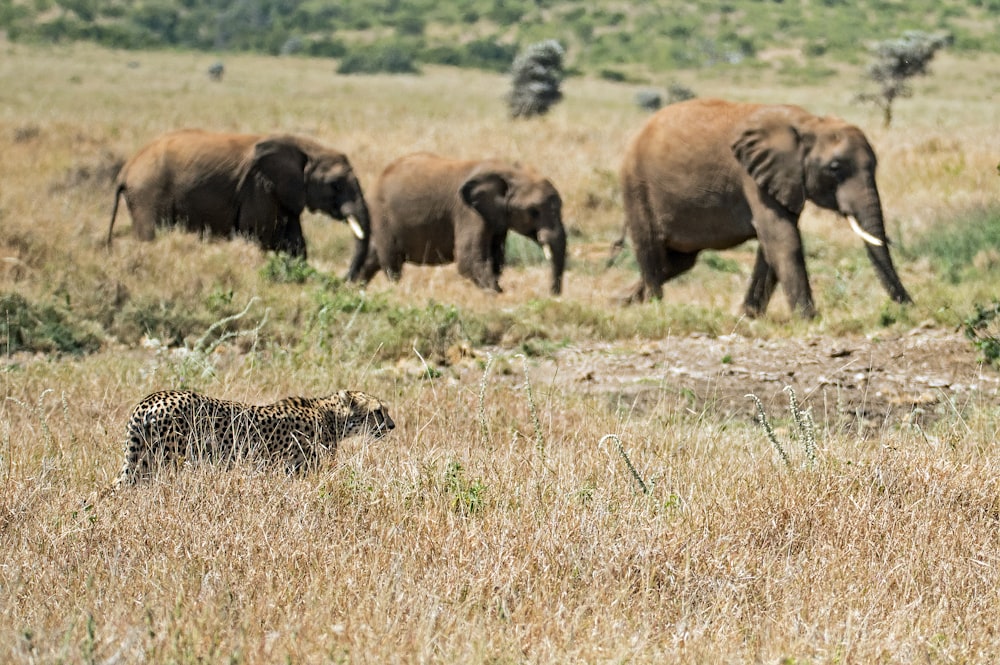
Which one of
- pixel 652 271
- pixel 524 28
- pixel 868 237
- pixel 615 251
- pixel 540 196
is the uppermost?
pixel 868 237

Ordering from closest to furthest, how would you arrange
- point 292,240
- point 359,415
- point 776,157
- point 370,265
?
point 359,415 → point 776,157 → point 292,240 → point 370,265

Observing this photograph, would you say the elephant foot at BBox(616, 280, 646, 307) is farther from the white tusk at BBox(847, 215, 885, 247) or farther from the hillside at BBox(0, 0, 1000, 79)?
the hillside at BBox(0, 0, 1000, 79)

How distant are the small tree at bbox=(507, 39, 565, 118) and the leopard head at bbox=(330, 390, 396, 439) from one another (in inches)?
1433

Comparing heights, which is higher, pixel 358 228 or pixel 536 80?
A: pixel 358 228

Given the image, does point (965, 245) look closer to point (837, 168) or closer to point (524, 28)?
point (837, 168)

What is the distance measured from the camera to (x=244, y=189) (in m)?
15.1

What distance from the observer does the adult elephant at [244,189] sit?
49.6ft

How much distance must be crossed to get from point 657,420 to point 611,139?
2019 cm

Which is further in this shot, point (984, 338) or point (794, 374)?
point (794, 374)

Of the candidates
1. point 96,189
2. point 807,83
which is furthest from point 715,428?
point 807,83

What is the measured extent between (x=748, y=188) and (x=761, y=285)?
889 millimetres

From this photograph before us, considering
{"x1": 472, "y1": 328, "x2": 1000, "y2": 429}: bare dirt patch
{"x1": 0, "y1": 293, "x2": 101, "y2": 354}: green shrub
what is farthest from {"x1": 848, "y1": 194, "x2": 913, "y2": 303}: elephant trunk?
{"x1": 0, "y1": 293, "x2": 101, "y2": 354}: green shrub

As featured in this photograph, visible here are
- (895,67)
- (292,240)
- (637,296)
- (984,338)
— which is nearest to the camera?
(984,338)

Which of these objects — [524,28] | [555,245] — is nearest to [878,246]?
[555,245]
